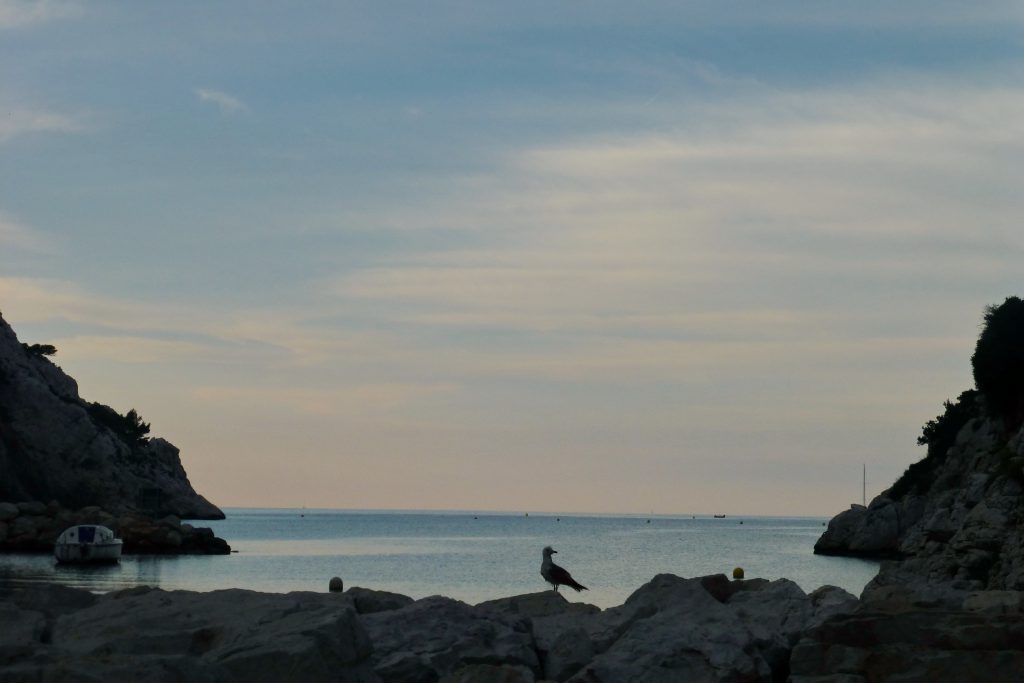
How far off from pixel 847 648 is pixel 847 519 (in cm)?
9197

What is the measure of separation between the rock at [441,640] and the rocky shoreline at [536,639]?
2 centimetres

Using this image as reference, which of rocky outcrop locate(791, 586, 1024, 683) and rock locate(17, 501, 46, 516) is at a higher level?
rock locate(17, 501, 46, 516)

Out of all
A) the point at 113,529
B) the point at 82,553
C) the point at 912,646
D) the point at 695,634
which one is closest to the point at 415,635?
the point at 695,634

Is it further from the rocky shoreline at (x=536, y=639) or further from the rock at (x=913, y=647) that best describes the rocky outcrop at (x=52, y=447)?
the rock at (x=913, y=647)

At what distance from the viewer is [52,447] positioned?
10919 centimetres

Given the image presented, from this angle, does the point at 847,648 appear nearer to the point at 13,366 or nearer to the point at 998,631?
the point at 998,631

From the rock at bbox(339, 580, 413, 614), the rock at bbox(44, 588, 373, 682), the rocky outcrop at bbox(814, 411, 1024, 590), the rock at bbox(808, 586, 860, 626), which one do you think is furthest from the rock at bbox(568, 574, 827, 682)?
the rocky outcrop at bbox(814, 411, 1024, 590)

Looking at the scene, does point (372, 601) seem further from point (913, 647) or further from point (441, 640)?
point (913, 647)

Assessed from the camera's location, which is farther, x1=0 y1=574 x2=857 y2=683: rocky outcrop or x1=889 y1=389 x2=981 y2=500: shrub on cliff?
x1=889 y1=389 x2=981 y2=500: shrub on cliff

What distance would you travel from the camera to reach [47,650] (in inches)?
429

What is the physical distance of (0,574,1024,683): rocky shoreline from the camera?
1212cm

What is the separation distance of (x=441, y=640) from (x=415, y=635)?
0.94 feet

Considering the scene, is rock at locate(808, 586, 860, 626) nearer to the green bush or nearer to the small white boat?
the small white boat

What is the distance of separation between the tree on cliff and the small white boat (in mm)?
45632
